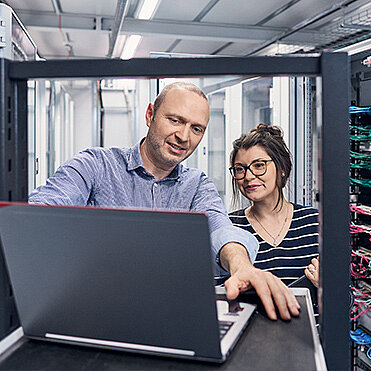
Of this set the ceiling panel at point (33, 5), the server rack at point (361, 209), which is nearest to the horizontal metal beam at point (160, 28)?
the ceiling panel at point (33, 5)

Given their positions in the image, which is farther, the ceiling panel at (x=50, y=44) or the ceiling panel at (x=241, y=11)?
the ceiling panel at (x=50, y=44)

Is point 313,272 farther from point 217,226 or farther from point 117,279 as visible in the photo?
point 117,279

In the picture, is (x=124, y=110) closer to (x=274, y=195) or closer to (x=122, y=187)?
(x=274, y=195)

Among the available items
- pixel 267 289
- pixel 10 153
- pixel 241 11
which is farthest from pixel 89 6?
pixel 267 289

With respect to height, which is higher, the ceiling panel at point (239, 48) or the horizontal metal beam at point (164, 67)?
the ceiling panel at point (239, 48)

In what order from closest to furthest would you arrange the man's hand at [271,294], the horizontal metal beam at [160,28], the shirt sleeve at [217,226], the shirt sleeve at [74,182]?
1. the man's hand at [271,294]
2. the shirt sleeve at [217,226]
3. the shirt sleeve at [74,182]
4. the horizontal metal beam at [160,28]

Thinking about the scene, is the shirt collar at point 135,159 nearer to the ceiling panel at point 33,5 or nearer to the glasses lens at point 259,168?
the glasses lens at point 259,168

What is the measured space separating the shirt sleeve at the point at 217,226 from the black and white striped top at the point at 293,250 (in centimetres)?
47

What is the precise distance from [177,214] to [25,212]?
0.52ft

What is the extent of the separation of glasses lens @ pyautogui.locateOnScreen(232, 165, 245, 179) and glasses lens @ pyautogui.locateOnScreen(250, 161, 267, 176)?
40mm

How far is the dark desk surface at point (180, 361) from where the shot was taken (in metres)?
0.44

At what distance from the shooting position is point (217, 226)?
2.94ft

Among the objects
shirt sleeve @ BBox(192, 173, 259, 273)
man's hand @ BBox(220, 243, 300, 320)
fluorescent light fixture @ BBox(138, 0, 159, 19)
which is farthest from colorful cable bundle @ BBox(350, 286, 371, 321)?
fluorescent light fixture @ BBox(138, 0, 159, 19)

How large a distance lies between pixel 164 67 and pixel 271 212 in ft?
4.71
